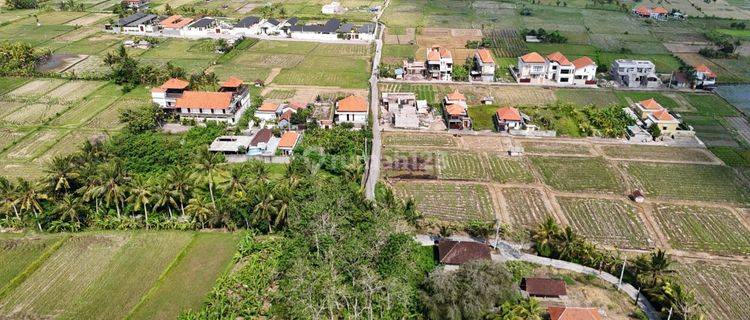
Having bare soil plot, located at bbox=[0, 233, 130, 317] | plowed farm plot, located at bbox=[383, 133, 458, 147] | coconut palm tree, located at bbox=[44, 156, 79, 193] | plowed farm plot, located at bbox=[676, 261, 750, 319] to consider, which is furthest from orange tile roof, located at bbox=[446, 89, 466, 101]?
coconut palm tree, located at bbox=[44, 156, 79, 193]

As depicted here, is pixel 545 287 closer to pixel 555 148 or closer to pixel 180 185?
pixel 555 148

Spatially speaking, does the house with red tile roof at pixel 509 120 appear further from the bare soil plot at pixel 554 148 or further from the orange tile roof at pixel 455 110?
the orange tile roof at pixel 455 110

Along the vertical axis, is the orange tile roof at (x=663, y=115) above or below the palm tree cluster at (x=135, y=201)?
below

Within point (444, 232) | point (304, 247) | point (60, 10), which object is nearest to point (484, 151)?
point (444, 232)

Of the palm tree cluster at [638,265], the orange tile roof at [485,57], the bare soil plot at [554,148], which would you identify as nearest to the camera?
the palm tree cluster at [638,265]

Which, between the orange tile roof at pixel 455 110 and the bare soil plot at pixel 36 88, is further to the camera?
the bare soil plot at pixel 36 88

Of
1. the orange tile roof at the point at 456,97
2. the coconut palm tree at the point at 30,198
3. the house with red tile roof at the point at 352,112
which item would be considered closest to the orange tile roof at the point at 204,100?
the house with red tile roof at the point at 352,112

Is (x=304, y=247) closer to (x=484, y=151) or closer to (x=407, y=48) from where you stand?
(x=484, y=151)
